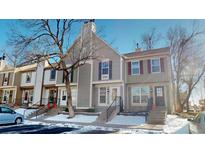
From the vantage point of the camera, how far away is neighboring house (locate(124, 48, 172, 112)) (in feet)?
A: 30.7

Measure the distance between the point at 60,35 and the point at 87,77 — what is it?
9.97 ft

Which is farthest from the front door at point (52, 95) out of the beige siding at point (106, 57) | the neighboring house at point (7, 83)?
the beige siding at point (106, 57)

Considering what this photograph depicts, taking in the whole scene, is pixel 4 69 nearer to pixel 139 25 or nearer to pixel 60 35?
pixel 60 35

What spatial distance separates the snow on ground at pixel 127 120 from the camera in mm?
7334

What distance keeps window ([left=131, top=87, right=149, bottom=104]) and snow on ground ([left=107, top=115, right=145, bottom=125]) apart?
1801 mm

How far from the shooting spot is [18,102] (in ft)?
46.3

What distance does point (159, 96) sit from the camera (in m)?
9.40

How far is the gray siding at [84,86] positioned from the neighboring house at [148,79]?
2409 millimetres

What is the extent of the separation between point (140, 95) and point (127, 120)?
8.27 ft

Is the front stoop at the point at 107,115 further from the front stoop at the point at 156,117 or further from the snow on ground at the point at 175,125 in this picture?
the snow on ground at the point at 175,125

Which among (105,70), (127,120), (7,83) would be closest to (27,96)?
(7,83)
